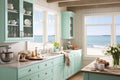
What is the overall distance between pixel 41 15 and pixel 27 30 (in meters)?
1.53

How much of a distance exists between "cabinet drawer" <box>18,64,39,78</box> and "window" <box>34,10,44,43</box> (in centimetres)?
166

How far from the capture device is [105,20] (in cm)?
699

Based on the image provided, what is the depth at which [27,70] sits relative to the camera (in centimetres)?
338

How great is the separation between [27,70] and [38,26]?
2266 mm

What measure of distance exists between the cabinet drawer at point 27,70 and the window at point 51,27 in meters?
2.40

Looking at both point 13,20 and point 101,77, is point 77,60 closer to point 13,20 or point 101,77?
point 13,20

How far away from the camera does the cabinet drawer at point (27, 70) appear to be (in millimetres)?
3158

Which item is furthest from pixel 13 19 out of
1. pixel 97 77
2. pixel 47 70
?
pixel 97 77

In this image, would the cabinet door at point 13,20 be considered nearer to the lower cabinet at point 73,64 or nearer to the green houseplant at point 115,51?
the green houseplant at point 115,51

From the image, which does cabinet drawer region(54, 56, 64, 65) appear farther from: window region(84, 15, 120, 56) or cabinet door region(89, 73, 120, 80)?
window region(84, 15, 120, 56)

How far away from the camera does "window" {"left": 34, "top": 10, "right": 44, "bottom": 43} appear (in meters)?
5.27

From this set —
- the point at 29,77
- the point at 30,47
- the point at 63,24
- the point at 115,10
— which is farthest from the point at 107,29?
the point at 29,77

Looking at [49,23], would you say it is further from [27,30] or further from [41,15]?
[27,30]

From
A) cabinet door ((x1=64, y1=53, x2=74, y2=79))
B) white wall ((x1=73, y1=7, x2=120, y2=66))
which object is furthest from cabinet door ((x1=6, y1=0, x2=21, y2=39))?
white wall ((x1=73, y1=7, x2=120, y2=66))
